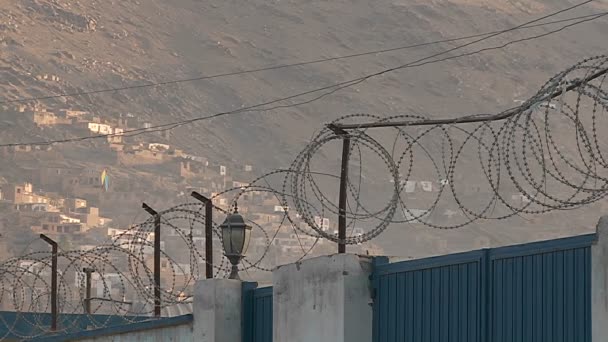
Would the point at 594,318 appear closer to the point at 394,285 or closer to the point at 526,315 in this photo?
the point at 526,315

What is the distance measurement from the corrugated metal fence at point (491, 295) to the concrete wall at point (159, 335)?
345cm

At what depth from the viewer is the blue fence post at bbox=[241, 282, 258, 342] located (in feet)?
66.5

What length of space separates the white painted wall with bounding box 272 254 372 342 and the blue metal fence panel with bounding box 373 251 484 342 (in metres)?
0.14

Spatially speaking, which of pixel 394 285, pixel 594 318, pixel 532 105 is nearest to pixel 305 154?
pixel 394 285

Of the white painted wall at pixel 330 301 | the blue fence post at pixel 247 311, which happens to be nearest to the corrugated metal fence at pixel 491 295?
the white painted wall at pixel 330 301

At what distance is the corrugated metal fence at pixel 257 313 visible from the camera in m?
19.9

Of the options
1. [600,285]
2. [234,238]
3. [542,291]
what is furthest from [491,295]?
[234,238]

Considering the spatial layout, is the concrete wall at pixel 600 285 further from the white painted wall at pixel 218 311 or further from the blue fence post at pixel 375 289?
the white painted wall at pixel 218 311

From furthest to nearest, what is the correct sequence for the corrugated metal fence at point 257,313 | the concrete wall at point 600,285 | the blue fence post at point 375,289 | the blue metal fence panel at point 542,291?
the corrugated metal fence at point 257,313
the blue fence post at point 375,289
the blue metal fence panel at point 542,291
the concrete wall at point 600,285

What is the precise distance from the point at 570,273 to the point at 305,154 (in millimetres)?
3994

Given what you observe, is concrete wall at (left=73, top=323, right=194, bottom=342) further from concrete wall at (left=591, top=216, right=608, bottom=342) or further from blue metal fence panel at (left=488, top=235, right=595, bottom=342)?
concrete wall at (left=591, top=216, right=608, bottom=342)

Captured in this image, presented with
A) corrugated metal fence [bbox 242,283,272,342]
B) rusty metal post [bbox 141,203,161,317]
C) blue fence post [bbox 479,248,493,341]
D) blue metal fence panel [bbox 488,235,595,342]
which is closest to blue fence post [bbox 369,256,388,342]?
blue fence post [bbox 479,248,493,341]

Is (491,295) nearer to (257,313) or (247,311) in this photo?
(257,313)

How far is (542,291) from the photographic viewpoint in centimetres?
1570
